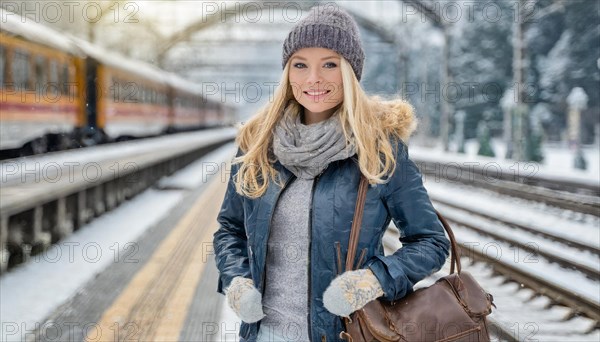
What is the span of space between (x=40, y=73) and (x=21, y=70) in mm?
1345

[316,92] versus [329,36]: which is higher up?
[329,36]

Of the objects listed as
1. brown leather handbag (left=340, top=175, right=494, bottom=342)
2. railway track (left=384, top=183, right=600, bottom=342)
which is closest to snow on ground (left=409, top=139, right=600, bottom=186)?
railway track (left=384, top=183, right=600, bottom=342)

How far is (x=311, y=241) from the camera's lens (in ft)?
6.48

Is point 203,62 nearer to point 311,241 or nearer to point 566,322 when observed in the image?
point 566,322

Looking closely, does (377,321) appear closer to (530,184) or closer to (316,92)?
(316,92)

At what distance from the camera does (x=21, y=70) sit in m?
12.2

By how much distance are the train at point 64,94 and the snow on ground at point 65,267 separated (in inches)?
87.0

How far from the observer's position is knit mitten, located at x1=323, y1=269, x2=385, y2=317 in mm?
1850

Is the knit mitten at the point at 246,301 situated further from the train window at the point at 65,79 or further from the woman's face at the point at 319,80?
the train window at the point at 65,79

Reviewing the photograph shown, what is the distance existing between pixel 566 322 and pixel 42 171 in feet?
16.5

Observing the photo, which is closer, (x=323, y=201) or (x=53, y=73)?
(x=323, y=201)

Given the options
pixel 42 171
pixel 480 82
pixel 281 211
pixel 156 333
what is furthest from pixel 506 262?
pixel 480 82

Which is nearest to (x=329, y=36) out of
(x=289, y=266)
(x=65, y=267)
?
(x=289, y=266)

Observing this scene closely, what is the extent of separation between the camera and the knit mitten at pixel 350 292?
1.85 meters
